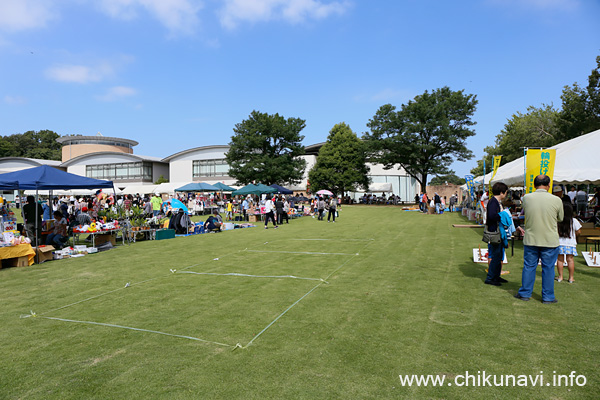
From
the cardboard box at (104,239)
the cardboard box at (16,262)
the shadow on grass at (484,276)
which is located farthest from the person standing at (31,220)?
the shadow on grass at (484,276)

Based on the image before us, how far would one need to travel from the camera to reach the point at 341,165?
1825 inches

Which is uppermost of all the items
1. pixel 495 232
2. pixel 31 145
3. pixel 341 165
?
pixel 31 145

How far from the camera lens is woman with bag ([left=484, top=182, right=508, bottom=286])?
235 inches

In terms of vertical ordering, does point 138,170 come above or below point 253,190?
above

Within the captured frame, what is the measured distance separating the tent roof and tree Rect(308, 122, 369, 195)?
36.8 m

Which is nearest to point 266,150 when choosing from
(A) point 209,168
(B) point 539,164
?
Result: (A) point 209,168

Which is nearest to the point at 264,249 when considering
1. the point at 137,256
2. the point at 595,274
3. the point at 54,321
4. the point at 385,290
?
the point at 137,256

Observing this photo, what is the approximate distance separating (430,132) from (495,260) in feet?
123

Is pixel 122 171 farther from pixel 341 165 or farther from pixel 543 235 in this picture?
pixel 543 235

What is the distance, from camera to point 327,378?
3178mm

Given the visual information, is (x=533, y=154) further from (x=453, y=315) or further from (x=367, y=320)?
(x=367, y=320)

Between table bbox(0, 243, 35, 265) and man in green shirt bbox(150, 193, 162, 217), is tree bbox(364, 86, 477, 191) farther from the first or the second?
table bbox(0, 243, 35, 265)

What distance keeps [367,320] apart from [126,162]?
60692mm

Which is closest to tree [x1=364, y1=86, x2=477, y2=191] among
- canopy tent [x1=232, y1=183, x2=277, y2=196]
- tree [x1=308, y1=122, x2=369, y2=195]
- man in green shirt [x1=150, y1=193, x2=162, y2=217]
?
tree [x1=308, y1=122, x2=369, y2=195]
